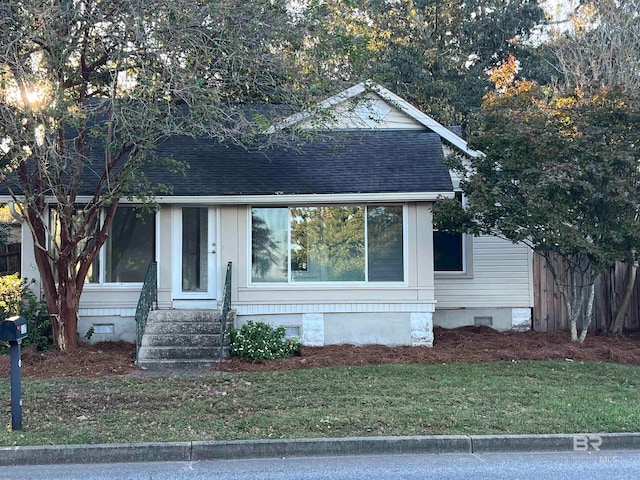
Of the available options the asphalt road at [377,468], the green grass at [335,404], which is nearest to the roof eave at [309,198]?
the green grass at [335,404]

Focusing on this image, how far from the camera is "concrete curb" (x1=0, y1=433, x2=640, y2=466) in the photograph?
5.36 metres

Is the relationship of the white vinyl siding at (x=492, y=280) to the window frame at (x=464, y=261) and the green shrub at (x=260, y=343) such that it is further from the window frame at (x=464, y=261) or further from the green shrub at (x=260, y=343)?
the green shrub at (x=260, y=343)

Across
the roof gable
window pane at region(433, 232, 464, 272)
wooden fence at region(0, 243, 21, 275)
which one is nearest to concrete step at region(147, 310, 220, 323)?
the roof gable

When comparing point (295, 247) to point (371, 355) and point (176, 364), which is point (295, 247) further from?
point (176, 364)

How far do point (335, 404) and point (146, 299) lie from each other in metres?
4.66

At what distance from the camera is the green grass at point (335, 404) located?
5840 millimetres

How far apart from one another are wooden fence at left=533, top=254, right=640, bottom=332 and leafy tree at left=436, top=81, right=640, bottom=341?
2106 millimetres

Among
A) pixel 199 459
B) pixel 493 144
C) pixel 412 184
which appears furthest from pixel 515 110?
pixel 199 459

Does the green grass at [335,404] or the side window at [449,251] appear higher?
the side window at [449,251]

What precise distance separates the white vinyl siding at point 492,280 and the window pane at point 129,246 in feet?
20.3

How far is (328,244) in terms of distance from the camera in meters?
10.8

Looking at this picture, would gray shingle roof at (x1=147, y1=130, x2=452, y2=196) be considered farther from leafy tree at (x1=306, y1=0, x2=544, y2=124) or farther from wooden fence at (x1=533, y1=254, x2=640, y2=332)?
leafy tree at (x1=306, y1=0, x2=544, y2=124)

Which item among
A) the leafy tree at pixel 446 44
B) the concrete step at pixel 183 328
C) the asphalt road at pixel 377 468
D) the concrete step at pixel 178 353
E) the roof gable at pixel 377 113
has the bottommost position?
the asphalt road at pixel 377 468

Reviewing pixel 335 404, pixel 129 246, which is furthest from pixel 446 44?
pixel 335 404
